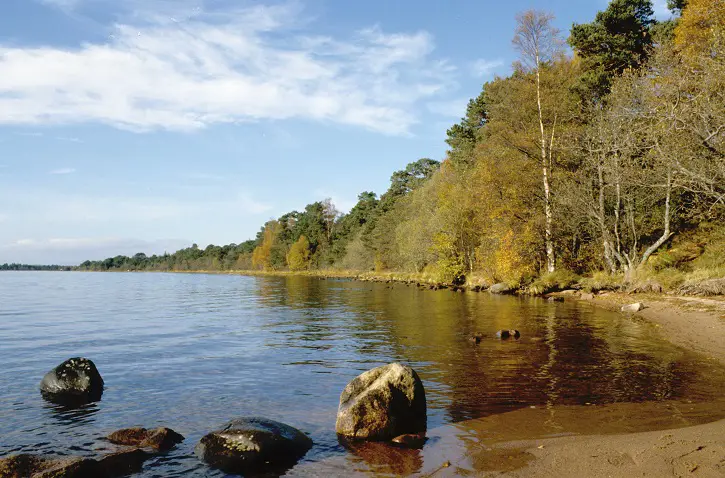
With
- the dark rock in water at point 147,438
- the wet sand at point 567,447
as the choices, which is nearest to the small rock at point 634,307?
the wet sand at point 567,447

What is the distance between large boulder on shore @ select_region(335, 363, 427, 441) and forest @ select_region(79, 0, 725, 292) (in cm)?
1987

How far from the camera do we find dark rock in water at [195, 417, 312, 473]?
7.94 meters

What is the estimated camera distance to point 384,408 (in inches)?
359

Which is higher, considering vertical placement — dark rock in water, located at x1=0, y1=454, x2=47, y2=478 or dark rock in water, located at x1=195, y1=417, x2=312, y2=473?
dark rock in water, located at x1=0, y1=454, x2=47, y2=478

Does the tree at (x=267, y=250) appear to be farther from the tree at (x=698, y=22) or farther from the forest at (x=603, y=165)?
the tree at (x=698, y=22)

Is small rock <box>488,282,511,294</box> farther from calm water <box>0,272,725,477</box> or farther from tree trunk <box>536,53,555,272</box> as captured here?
calm water <box>0,272,725,477</box>

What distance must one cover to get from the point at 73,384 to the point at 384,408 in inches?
316

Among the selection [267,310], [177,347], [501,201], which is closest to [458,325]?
[177,347]

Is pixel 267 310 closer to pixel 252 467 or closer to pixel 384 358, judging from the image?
pixel 384 358

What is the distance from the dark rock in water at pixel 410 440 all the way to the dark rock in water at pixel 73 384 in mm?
7692

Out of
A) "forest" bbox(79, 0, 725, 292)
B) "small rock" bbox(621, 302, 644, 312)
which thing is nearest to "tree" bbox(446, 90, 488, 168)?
"forest" bbox(79, 0, 725, 292)

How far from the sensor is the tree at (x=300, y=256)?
132 metres

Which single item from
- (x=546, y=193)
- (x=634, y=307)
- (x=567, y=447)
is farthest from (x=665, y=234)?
(x=567, y=447)

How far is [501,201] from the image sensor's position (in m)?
42.3
